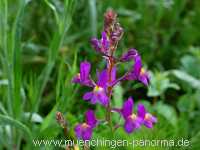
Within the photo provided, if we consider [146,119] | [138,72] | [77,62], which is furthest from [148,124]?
[77,62]

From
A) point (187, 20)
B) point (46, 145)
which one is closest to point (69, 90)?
point (46, 145)

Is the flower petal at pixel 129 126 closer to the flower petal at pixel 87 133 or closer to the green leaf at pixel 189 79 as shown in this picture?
the flower petal at pixel 87 133

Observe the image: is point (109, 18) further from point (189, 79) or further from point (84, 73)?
point (189, 79)

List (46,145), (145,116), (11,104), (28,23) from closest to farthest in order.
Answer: (145,116), (46,145), (11,104), (28,23)

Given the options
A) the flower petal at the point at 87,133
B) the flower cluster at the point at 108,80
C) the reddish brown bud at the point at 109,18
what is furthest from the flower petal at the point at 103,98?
the reddish brown bud at the point at 109,18

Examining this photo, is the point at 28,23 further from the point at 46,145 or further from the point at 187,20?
the point at 46,145

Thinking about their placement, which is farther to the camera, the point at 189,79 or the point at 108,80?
the point at 189,79
